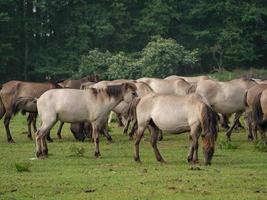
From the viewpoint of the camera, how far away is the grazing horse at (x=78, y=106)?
17953 mm

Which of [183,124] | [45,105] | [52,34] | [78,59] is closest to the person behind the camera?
[183,124]

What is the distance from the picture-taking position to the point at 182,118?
16.4 meters

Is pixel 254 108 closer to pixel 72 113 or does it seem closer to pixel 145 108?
pixel 145 108

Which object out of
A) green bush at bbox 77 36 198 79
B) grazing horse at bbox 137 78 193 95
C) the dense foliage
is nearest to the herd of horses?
grazing horse at bbox 137 78 193 95

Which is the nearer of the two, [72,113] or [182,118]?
[182,118]

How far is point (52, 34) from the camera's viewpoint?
63.0 meters

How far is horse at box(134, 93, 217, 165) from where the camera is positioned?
1598cm

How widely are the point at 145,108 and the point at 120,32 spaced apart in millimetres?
45550

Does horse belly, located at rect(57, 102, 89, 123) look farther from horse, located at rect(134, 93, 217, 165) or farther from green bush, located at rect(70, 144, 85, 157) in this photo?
horse, located at rect(134, 93, 217, 165)

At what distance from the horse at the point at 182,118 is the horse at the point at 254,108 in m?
3.72

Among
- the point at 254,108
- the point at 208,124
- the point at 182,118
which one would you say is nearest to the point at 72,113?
the point at 182,118

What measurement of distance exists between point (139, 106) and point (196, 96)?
1437mm

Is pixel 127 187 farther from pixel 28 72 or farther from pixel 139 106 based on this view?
pixel 28 72

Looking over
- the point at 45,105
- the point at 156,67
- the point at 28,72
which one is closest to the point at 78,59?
the point at 28,72
